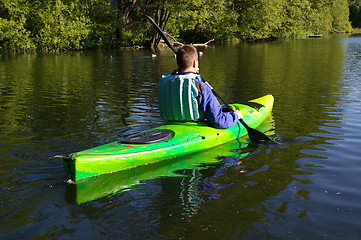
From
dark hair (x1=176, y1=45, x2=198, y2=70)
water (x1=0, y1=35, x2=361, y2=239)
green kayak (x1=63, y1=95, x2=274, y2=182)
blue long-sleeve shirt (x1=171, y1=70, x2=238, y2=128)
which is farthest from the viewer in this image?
blue long-sleeve shirt (x1=171, y1=70, x2=238, y2=128)

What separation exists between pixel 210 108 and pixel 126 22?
26048mm

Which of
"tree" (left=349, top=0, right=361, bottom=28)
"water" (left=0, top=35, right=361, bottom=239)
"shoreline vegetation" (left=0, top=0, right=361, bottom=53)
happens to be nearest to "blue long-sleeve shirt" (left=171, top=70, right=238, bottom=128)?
"water" (left=0, top=35, right=361, bottom=239)

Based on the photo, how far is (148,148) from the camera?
5023mm

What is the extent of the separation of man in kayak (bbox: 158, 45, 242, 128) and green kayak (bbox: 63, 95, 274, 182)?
5.9 inches

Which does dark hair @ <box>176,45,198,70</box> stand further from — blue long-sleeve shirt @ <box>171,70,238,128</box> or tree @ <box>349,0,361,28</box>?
tree @ <box>349,0,361,28</box>

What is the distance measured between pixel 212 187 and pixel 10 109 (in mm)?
5901

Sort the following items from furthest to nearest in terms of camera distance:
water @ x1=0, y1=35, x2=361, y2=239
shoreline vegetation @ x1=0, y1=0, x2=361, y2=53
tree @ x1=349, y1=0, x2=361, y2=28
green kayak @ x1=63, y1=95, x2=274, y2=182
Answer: tree @ x1=349, y1=0, x2=361, y2=28 < shoreline vegetation @ x1=0, y1=0, x2=361, y2=53 < green kayak @ x1=63, y1=95, x2=274, y2=182 < water @ x1=0, y1=35, x2=361, y2=239

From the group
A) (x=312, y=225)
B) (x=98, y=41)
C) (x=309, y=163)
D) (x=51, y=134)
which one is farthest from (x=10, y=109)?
(x=98, y=41)

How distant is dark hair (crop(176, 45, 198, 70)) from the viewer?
17.5 ft

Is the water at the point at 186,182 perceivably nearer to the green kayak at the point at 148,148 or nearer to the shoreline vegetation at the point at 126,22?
the green kayak at the point at 148,148

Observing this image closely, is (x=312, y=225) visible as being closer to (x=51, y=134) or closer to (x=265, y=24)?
(x=51, y=134)

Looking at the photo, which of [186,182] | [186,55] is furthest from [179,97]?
[186,182]

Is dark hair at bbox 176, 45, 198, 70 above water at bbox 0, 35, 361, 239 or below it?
above

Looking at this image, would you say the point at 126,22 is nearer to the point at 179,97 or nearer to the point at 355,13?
the point at 179,97
